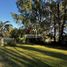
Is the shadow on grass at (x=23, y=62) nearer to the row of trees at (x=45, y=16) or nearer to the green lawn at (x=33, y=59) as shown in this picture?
the green lawn at (x=33, y=59)

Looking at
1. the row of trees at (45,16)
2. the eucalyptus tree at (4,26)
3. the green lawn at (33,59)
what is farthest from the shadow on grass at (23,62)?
the eucalyptus tree at (4,26)

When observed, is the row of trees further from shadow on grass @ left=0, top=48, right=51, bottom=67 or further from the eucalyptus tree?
shadow on grass @ left=0, top=48, right=51, bottom=67

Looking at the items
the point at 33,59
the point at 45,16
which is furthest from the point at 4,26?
the point at 33,59

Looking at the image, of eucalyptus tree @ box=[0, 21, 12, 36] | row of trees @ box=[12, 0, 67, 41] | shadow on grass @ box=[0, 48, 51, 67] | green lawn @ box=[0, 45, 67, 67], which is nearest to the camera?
shadow on grass @ box=[0, 48, 51, 67]

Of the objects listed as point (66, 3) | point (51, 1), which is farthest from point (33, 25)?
point (66, 3)

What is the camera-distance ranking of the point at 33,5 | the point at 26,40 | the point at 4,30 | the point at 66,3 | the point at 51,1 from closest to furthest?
the point at 66,3
the point at 51,1
the point at 33,5
the point at 26,40
the point at 4,30

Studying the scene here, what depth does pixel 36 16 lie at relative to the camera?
132 feet

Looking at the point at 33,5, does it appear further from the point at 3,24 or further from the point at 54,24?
the point at 3,24

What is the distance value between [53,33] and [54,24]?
3.03 m

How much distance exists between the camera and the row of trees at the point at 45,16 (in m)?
37.0

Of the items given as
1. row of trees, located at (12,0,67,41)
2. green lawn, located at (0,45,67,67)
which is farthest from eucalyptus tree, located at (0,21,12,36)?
green lawn, located at (0,45,67,67)

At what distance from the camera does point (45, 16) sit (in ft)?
127

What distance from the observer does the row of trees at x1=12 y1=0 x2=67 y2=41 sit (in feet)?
121

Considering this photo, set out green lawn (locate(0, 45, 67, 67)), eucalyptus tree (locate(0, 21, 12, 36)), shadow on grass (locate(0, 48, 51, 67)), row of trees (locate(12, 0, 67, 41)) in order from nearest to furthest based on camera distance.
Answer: shadow on grass (locate(0, 48, 51, 67)) < green lawn (locate(0, 45, 67, 67)) < row of trees (locate(12, 0, 67, 41)) < eucalyptus tree (locate(0, 21, 12, 36))
